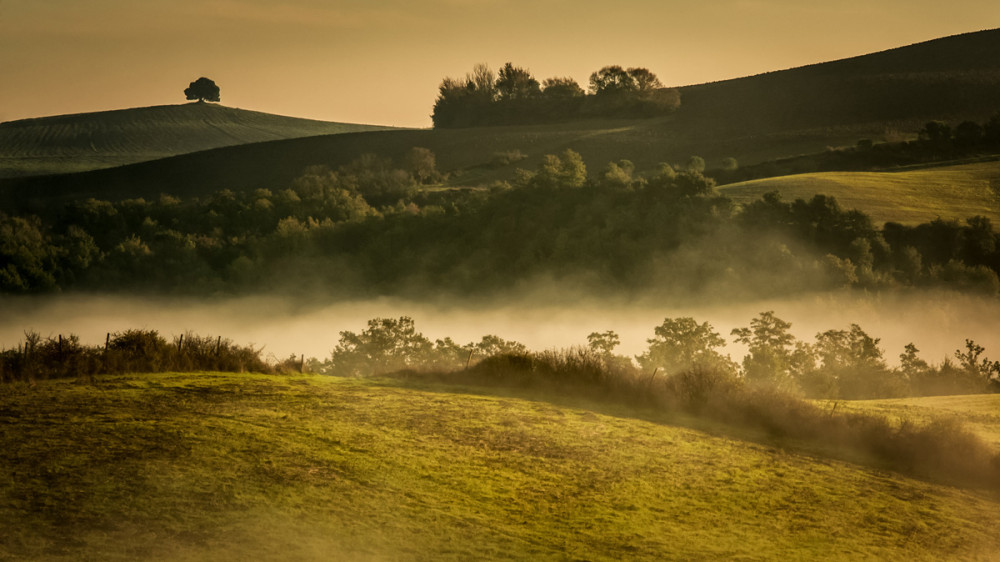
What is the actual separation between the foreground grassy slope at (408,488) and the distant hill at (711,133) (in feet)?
234

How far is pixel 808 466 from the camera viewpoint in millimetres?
12539

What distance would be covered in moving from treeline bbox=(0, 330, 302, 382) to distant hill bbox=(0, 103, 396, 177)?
105122 millimetres

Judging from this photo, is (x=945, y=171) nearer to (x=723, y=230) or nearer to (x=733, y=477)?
(x=723, y=230)

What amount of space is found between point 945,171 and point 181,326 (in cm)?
5146

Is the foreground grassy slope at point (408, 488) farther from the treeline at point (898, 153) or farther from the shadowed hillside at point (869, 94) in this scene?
the shadowed hillside at point (869, 94)

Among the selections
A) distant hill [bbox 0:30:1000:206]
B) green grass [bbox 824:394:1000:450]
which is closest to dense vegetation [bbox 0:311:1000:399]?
green grass [bbox 824:394:1000:450]

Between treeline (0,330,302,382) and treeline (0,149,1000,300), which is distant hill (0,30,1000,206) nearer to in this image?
treeline (0,149,1000,300)

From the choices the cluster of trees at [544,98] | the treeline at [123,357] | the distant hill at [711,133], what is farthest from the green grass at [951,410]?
the cluster of trees at [544,98]

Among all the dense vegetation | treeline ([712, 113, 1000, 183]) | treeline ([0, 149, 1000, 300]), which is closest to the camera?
the dense vegetation

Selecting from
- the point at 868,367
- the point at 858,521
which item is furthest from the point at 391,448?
the point at 868,367

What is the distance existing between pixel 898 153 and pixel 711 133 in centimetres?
2682

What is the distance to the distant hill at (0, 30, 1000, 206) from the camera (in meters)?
87.6

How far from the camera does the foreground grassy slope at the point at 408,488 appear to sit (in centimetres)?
784

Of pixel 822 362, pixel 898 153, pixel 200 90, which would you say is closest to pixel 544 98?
pixel 898 153
